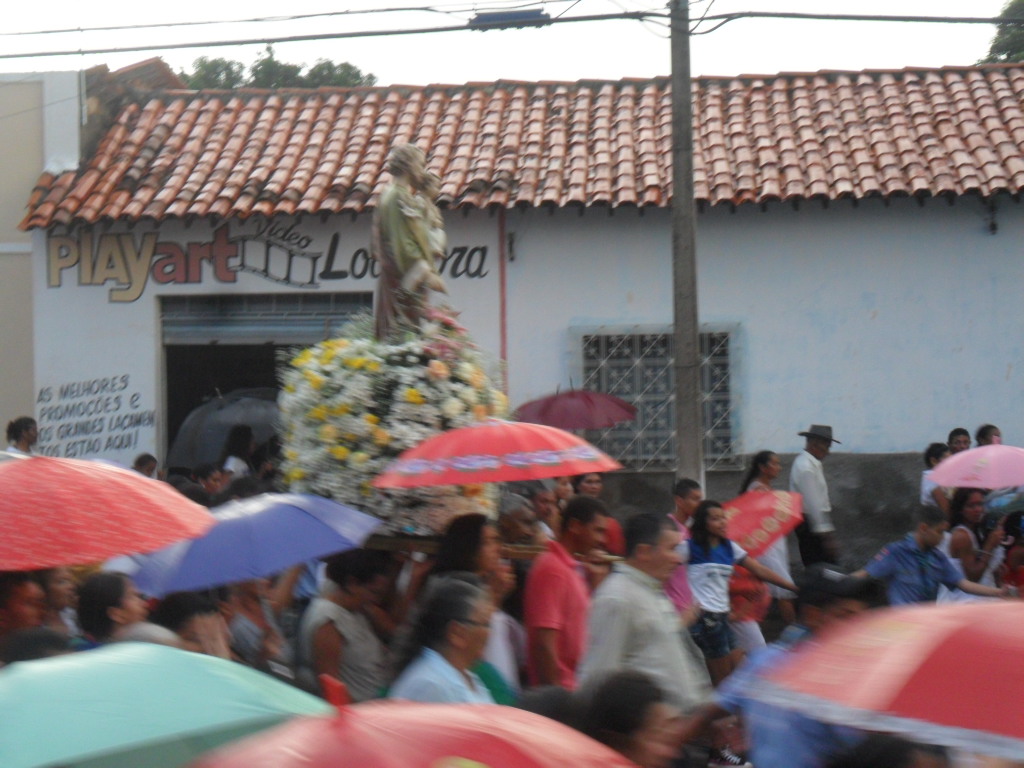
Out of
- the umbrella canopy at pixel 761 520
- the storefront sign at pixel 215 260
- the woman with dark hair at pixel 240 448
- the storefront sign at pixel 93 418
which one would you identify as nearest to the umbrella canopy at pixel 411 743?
the umbrella canopy at pixel 761 520

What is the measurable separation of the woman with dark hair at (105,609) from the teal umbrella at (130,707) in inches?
68.6

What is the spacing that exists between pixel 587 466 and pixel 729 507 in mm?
2919

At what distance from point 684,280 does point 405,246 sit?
3455mm

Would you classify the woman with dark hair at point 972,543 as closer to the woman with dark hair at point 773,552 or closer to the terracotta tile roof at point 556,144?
the woman with dark hair at point 773,552

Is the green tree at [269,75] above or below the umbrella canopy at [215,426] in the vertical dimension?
above

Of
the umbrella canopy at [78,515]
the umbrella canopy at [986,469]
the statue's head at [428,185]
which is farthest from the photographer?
the umbrella canopy at [986,469]

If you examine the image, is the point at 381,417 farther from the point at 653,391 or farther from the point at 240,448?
the point at 653,391

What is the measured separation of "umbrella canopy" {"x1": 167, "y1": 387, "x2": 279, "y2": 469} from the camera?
1096cm

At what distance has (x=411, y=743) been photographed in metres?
2.08

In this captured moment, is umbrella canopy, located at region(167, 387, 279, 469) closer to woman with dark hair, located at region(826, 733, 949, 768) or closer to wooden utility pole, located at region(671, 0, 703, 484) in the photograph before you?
wooden utility pole, located at region(671, 0, 703, 484)

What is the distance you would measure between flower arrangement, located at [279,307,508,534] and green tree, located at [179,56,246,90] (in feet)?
91.0

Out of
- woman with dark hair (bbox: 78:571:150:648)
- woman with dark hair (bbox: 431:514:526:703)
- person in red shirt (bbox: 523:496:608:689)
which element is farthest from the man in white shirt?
woman with dark hair (bbox: 78:571:150:648)

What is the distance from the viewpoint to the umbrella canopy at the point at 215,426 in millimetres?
10961

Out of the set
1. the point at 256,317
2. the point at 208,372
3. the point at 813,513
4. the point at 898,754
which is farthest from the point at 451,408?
the point at 208,372
